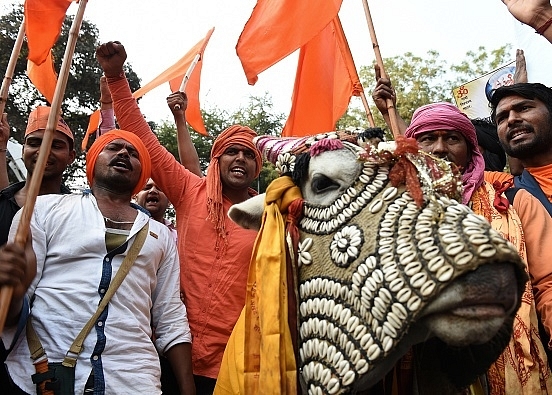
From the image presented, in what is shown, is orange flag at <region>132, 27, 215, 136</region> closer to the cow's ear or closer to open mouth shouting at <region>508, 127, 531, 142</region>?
open mouth shouting at <region>508, 127, 531, 142</region>

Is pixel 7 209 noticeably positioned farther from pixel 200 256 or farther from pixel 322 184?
pixel 322 184

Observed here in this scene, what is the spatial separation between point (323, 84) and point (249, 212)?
2289mm

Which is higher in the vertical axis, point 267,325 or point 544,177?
point 544,177

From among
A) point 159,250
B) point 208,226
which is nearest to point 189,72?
point 208,226

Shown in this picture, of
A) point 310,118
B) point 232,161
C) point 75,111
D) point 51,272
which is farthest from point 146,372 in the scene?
point 75,111

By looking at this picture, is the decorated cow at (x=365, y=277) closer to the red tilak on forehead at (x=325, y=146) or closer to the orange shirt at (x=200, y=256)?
the red tilak on forehead at (x=325, y=146)

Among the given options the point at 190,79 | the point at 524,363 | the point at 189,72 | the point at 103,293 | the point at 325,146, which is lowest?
the point at 524,363

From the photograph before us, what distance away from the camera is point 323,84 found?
14.3 feet

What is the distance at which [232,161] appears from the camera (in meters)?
3.88

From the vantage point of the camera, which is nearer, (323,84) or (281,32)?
(281,32)

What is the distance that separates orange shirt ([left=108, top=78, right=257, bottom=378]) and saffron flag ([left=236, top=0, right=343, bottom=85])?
0.83 meters

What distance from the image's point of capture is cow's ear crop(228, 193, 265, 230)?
2.31 m

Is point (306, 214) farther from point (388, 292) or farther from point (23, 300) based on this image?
point (23, 300)

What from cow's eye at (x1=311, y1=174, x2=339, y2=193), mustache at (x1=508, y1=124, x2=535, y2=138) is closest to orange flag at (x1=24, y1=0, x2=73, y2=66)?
cow's eye at (x1=311, y1=174, x2=339, y2=193)
